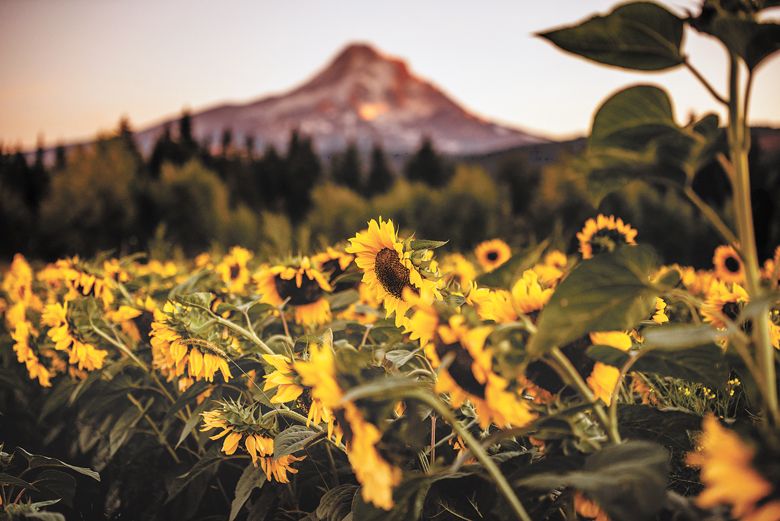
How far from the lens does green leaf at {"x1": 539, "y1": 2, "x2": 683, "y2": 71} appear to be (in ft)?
1.90

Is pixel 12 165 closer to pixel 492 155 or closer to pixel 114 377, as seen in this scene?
pixel 114 377

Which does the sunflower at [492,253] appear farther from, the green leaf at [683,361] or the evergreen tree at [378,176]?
the evergreen tree at [378,176]

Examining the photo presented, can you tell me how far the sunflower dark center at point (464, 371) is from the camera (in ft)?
2.12

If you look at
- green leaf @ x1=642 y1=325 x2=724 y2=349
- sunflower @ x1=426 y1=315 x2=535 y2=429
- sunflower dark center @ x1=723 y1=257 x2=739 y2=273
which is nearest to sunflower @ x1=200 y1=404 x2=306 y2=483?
sunflower @ x1=426 y1=315 x2=535 y2=429

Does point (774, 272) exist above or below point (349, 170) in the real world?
above

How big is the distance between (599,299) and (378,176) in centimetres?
4752

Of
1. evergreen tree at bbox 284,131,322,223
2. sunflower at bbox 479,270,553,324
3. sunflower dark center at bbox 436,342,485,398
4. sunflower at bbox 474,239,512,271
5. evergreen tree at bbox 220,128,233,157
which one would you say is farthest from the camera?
evergreen tree at bbox 220,128,233,157

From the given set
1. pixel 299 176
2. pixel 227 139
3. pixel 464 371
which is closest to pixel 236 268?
pixel 464 371

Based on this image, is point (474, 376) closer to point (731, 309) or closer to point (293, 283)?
point (293, 283)

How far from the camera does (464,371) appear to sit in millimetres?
649

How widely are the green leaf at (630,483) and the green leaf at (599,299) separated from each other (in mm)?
121

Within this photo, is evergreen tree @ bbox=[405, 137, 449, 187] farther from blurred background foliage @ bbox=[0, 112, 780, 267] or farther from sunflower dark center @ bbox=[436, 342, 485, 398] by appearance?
sunflower dark center @ bbox=[436, 342, 485, 398]

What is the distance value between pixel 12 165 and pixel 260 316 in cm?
4484

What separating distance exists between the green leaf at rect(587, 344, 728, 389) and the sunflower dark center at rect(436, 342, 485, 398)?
13cm
